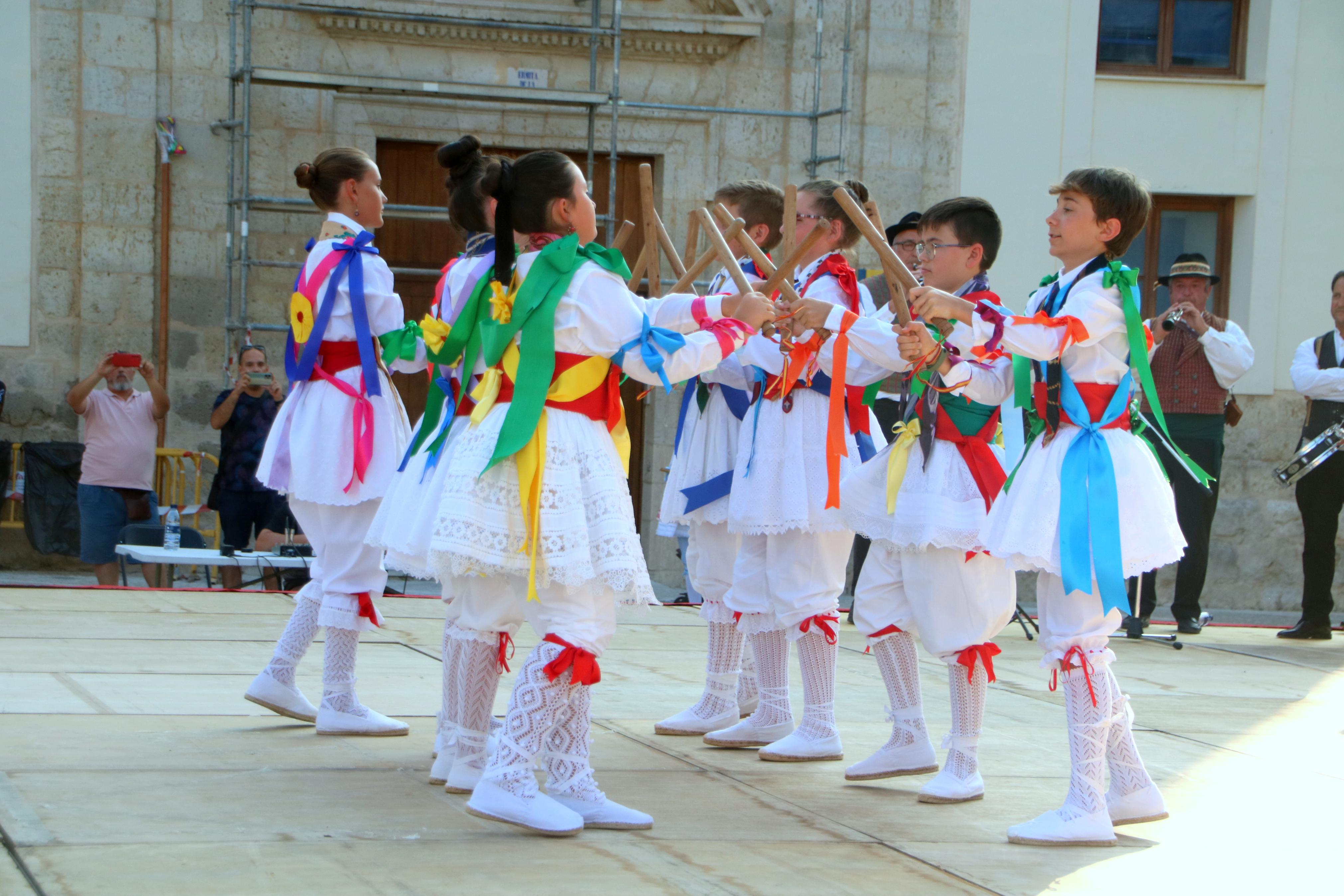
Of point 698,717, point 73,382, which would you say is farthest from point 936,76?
point 698,717

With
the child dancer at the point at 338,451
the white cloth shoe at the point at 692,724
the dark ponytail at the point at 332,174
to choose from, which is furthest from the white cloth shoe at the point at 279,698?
the dark ponytail at the point at 332,174

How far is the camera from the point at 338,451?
178 inches

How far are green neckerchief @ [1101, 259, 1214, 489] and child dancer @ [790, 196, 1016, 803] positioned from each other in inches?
12.5

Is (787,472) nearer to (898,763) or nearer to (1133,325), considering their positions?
(898,763)

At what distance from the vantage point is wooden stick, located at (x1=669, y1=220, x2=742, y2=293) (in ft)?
13.6

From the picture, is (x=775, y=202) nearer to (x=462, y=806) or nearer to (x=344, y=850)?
(x=462, y=806)

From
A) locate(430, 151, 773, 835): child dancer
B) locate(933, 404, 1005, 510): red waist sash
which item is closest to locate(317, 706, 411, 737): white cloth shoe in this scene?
locate(430, 151, 773, 835): child dancer

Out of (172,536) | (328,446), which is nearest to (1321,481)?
(328,446)

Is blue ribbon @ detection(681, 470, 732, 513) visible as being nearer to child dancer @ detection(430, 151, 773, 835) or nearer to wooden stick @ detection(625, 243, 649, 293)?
wooden stick @ detection(625, 243, 649, 293)

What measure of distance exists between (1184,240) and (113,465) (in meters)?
8.49

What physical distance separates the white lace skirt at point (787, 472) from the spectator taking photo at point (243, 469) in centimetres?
465

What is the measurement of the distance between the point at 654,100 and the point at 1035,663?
19.6 ft

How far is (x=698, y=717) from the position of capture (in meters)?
4.77

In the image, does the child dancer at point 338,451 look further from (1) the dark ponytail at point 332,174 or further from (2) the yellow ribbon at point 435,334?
(2) the yellow ribbon at point 435,334
